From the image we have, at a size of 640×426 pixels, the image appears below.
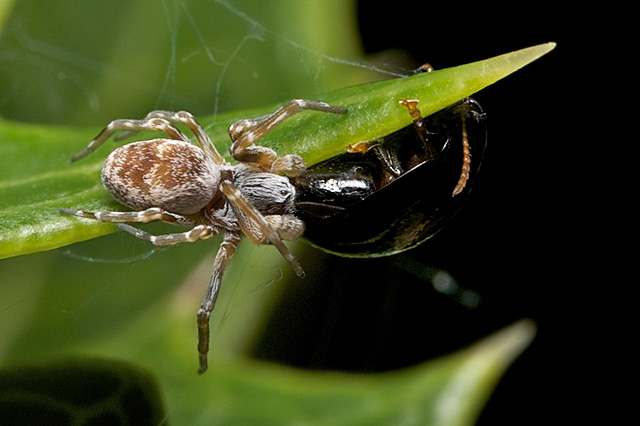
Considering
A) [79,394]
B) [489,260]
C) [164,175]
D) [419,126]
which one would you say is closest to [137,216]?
[164,175]

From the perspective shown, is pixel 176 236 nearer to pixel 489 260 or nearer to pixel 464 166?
pixel 464 166

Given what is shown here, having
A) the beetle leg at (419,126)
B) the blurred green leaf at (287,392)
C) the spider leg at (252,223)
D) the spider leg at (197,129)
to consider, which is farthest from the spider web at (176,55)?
the blurred green leaf at (287,392)

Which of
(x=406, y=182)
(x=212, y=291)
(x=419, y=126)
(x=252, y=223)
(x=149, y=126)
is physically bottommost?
(x=212, y=291)

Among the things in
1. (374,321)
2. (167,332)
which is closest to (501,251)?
(374,321)

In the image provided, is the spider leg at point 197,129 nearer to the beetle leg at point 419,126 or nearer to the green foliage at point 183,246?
the green foliage at point 183,246

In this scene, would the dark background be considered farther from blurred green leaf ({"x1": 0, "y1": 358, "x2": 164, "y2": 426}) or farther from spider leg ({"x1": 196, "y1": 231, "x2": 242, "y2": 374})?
blurred green leaf ({"x1": 0, "y1": 358, "x2": 164, "y2": 426})

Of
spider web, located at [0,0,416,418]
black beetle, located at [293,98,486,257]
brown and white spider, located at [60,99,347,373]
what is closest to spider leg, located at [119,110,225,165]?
brown and white spider, located at [60,99,347,373]

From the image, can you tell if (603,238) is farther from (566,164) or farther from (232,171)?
(232,171)
